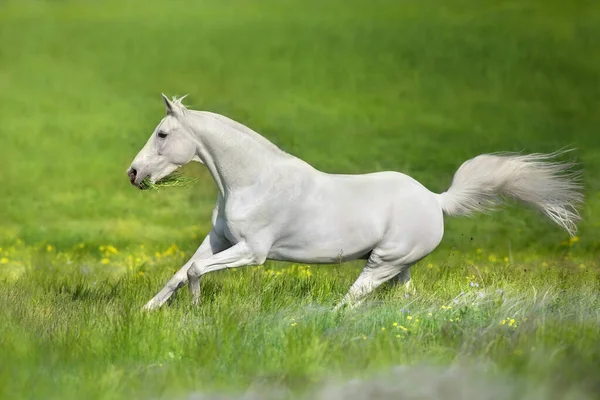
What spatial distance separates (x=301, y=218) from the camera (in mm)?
7926

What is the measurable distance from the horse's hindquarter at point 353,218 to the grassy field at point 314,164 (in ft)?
1.42

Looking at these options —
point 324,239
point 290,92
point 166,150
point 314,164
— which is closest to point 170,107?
point 166,150

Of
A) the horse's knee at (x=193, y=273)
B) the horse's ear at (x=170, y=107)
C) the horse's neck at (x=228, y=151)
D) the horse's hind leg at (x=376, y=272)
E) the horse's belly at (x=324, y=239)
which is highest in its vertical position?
the horse's ear at (x=170, y=107)

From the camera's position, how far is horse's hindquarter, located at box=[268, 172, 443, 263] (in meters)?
7.93

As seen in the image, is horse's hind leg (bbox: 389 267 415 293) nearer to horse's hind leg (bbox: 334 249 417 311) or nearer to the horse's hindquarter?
horse's hind leg (bbox: 334 249 417 311)

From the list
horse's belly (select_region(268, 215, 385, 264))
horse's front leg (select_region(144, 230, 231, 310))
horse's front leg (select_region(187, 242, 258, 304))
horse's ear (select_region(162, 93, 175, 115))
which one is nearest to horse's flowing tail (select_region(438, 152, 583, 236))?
horse's belly (select_region(268, 215, 385, 264))

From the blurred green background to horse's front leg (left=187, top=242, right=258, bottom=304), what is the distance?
686 cm

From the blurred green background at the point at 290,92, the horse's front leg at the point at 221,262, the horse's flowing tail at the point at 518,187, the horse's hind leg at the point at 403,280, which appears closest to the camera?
the horse's front leg at the point at 221,262

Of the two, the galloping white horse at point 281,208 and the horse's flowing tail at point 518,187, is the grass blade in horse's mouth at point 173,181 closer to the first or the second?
the galloping white horse at point 281,208

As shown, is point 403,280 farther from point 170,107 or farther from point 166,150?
point 170,107

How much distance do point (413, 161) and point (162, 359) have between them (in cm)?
1333

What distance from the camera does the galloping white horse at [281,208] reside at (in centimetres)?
782

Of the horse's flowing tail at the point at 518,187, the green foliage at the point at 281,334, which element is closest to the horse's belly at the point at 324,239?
the green foliage at the point at 281,334

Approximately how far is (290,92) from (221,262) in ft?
49.8
